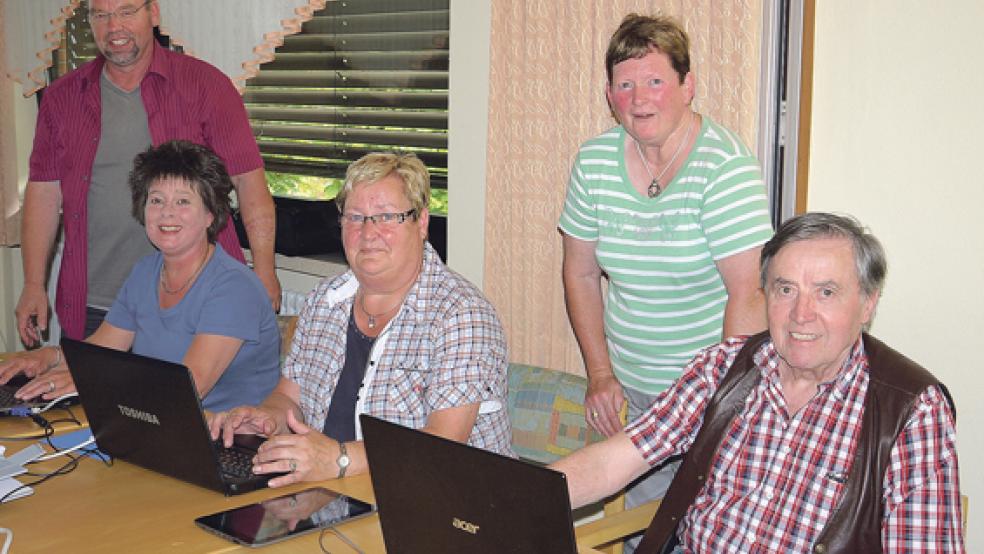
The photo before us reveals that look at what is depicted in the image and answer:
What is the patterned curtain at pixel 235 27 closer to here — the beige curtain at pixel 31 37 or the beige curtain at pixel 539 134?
the beige curtain at pixel 31 37

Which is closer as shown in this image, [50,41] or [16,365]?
[16,365]

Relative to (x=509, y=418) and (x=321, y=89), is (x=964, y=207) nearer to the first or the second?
(x=509, y=418)

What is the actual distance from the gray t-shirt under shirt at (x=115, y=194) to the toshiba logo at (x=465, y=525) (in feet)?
7.17

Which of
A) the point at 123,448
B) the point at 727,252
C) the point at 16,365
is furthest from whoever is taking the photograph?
the point at 16,365

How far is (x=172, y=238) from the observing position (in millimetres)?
2889

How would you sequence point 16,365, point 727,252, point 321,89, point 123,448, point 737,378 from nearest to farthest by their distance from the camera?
point 737,378 → point 123,448 → point 727,252 → point 16,365 → point 321,89

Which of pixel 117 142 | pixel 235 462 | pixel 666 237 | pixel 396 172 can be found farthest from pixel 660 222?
pixel 117 142

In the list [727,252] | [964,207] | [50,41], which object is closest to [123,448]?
[727,252]

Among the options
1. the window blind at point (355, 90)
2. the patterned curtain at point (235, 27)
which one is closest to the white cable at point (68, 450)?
the window blind at point (355, 90)

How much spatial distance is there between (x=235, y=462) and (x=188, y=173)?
971 mm

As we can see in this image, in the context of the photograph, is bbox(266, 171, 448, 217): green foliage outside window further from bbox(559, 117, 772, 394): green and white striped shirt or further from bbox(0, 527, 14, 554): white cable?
bbox(0, 527, 14, 554): white cable

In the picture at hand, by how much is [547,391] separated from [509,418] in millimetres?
111

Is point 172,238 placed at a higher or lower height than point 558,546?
higher

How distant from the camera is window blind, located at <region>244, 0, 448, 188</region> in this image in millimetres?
4305
